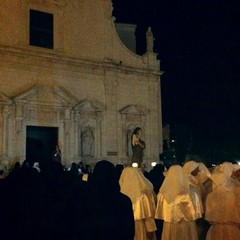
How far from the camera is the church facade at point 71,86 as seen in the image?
63.4 ft

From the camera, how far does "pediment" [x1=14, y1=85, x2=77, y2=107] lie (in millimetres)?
19422

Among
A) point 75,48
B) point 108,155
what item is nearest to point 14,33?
point 75,48

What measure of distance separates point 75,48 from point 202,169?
1467 cm

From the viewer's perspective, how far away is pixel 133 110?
22609 mm

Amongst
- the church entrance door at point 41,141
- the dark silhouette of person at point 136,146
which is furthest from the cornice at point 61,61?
the dark silhouette of person at point 136,146

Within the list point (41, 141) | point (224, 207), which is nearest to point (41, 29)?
point (41, 141)

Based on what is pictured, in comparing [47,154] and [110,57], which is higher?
[110,57]

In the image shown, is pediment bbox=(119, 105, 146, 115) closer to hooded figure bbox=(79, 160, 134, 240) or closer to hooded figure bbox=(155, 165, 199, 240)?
hooded figure bbox=(155, 165, 199, 240)

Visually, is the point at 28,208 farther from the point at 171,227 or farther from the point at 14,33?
the point at 14,33

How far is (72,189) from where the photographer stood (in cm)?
488

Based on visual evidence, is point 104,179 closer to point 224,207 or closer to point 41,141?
point 224,207

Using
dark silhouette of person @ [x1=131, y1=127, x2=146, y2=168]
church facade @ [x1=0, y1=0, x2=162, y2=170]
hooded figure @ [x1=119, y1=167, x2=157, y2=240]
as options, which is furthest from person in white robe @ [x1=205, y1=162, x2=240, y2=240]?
church facade @ [x1=0, y1=0, x2=162, y2=170]

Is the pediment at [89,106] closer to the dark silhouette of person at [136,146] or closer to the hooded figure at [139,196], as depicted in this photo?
the dark silhouette of person at [136,146]

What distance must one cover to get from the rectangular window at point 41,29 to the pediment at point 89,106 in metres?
3.27
